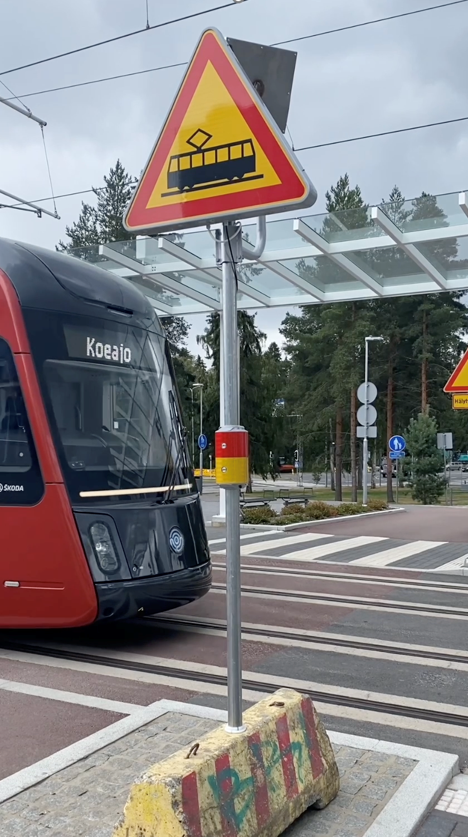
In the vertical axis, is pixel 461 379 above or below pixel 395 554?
above

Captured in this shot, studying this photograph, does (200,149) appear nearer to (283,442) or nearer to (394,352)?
(394,352)

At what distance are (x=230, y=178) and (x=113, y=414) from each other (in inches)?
140

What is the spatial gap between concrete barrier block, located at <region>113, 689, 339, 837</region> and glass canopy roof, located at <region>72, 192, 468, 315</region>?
9.22 metres

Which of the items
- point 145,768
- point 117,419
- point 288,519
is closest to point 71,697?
point 145,768

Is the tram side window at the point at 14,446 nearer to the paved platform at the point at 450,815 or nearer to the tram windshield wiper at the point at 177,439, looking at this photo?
the tram windshield wiper at the point at 177,439

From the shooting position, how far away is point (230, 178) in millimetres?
3445

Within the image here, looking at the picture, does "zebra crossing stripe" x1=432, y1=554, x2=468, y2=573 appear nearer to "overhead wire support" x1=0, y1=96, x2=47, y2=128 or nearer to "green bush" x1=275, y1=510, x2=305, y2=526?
"green bush" x1=275, y1=510, x2=305, y2=526

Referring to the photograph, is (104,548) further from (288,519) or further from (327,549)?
(288,519)

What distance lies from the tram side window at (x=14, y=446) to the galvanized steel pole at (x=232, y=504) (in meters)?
3.21

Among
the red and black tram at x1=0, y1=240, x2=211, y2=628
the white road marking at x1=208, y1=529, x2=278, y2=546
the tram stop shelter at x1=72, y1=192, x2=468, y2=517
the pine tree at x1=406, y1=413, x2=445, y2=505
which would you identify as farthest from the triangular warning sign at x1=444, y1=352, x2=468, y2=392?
the pine tree at x1=406, y1=413, x2=445, y2=505

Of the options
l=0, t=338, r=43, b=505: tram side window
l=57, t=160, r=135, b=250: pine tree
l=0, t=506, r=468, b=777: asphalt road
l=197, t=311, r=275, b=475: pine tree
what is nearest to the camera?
l=0, t=506, r=468, b=777: asphalt road

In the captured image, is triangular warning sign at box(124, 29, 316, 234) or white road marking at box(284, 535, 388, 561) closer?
triangular warning sign at box(124, 29, 316, 234)

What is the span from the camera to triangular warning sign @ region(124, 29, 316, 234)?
3342 mm

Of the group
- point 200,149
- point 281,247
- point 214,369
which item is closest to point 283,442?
point 214,369
